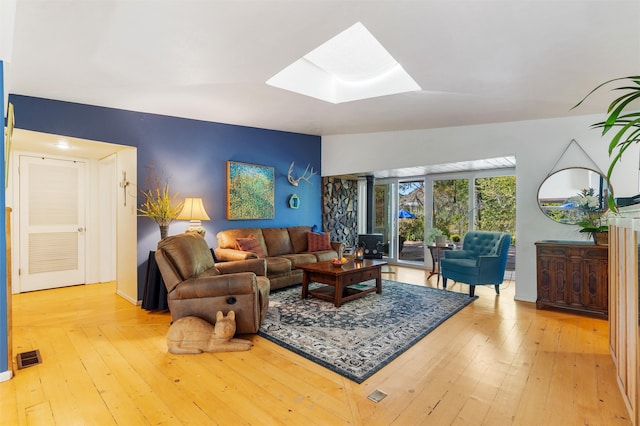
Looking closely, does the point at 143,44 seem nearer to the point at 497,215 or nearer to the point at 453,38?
the point at 453,38

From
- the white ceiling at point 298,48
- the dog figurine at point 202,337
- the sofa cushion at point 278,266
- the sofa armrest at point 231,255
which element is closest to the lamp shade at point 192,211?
the sofa armrest at point 231,255

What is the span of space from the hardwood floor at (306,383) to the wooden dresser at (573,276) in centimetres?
47

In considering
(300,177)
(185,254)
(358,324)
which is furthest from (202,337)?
(300,177)

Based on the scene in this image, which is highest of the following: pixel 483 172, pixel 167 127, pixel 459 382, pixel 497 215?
pixel 167 127

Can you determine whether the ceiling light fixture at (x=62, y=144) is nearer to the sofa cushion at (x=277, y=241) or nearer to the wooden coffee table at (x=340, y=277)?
the sofa cushion at (x=277, y=241)

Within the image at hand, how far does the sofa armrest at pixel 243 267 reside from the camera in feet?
11.8

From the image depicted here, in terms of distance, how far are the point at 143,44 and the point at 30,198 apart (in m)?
3.83

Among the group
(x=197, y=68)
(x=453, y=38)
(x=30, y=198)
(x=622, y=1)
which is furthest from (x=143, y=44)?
(x=30, y=198)

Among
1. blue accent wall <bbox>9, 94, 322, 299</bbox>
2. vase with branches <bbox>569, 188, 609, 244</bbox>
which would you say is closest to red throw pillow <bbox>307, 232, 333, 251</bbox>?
blue accent wall <bbox>9, 94, 322, 299</bbox>

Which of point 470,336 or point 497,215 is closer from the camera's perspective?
point 470,336

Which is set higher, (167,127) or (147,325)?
(167,127)

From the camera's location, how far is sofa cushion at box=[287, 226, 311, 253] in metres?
5.62

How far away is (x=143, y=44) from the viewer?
8.21 ft

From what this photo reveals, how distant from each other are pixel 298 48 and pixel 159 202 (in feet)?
8.76
